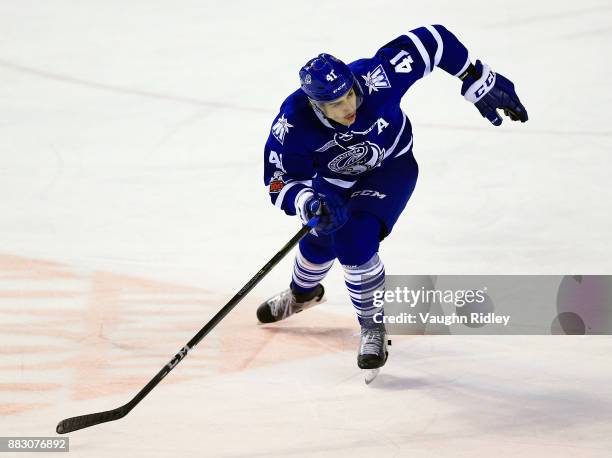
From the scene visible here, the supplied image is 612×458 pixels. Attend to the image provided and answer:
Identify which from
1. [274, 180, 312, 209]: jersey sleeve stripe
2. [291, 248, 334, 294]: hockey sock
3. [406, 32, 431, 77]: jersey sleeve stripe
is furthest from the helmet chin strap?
[291, 248, 334, 294]: hockey sock

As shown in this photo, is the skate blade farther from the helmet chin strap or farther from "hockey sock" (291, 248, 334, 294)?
the helmet chin strap

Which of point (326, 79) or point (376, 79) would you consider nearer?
point (326, 79)

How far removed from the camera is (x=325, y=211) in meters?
3.96

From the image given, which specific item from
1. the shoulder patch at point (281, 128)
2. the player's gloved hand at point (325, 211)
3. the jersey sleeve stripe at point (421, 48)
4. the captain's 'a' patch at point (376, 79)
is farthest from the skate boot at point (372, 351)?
the jersey sleeve stripe at point (421, 48)

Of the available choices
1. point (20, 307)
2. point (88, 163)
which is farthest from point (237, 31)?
point (20, 307)

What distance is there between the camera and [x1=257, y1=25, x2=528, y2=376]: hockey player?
3.96 m

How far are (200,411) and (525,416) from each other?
1108 mm

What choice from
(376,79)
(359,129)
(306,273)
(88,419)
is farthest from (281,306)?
(88,419)

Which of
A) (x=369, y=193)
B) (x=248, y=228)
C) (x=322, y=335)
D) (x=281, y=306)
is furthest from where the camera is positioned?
(x=248, y=228)

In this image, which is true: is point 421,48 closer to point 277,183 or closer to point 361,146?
point 361,146

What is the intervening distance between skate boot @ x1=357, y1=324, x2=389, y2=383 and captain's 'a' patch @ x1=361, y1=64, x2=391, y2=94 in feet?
2.94

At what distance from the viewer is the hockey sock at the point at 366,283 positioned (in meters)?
4.10

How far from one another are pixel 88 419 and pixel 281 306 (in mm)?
1307

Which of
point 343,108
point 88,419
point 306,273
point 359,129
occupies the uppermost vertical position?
point 343,108
